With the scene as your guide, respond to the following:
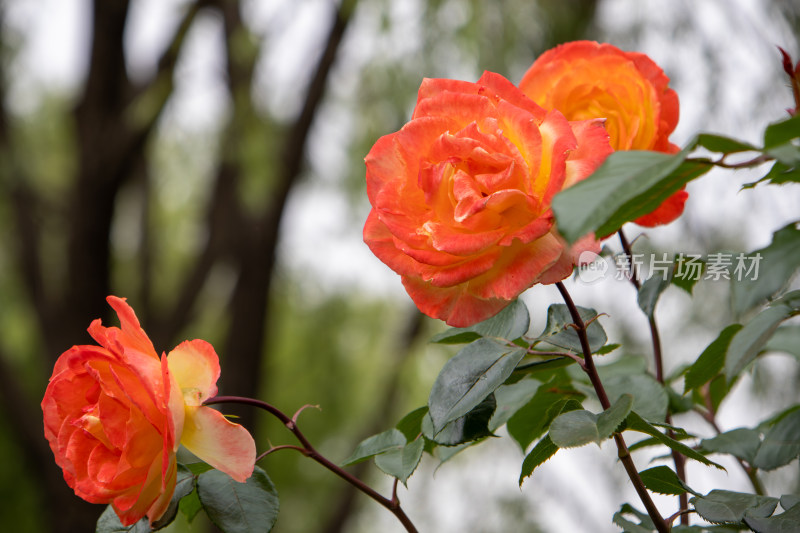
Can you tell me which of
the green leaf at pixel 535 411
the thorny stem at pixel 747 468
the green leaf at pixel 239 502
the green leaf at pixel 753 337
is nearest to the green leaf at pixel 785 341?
the thorny stem at pixel 747 468

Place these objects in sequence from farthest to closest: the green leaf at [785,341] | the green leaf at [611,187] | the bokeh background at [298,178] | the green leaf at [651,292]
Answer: the bokeh background at [298,178]
the green leaf at [785,341]
the green leaf at [651,292]
the green leaf at [611,187]

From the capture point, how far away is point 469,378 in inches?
14.9

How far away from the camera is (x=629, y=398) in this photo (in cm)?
36

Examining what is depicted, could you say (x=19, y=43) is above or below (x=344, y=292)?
above

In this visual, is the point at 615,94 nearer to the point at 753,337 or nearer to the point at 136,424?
the point at 753,337

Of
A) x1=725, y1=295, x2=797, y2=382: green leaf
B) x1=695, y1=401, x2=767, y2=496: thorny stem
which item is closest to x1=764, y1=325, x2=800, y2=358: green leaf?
x1=695, y1=401, x2=767, y2=496: thorny stem

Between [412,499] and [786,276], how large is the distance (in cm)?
263

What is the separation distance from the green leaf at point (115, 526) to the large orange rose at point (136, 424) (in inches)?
1.3

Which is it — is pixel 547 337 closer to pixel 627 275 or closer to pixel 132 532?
pixel 627 275

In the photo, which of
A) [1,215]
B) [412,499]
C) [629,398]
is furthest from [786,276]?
[1,215]

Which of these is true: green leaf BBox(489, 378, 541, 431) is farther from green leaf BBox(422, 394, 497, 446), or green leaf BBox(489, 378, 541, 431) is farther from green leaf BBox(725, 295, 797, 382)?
green leaf BBox(725, 295, 797, 382)

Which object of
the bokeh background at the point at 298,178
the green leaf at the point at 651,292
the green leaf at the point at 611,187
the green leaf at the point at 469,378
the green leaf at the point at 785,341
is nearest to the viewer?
the green leaf at the point at 611,187

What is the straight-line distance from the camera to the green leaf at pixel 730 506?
14.5 inches

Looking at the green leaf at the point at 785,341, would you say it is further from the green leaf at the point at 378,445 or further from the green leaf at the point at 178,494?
the green leaf at the point at 178,494
